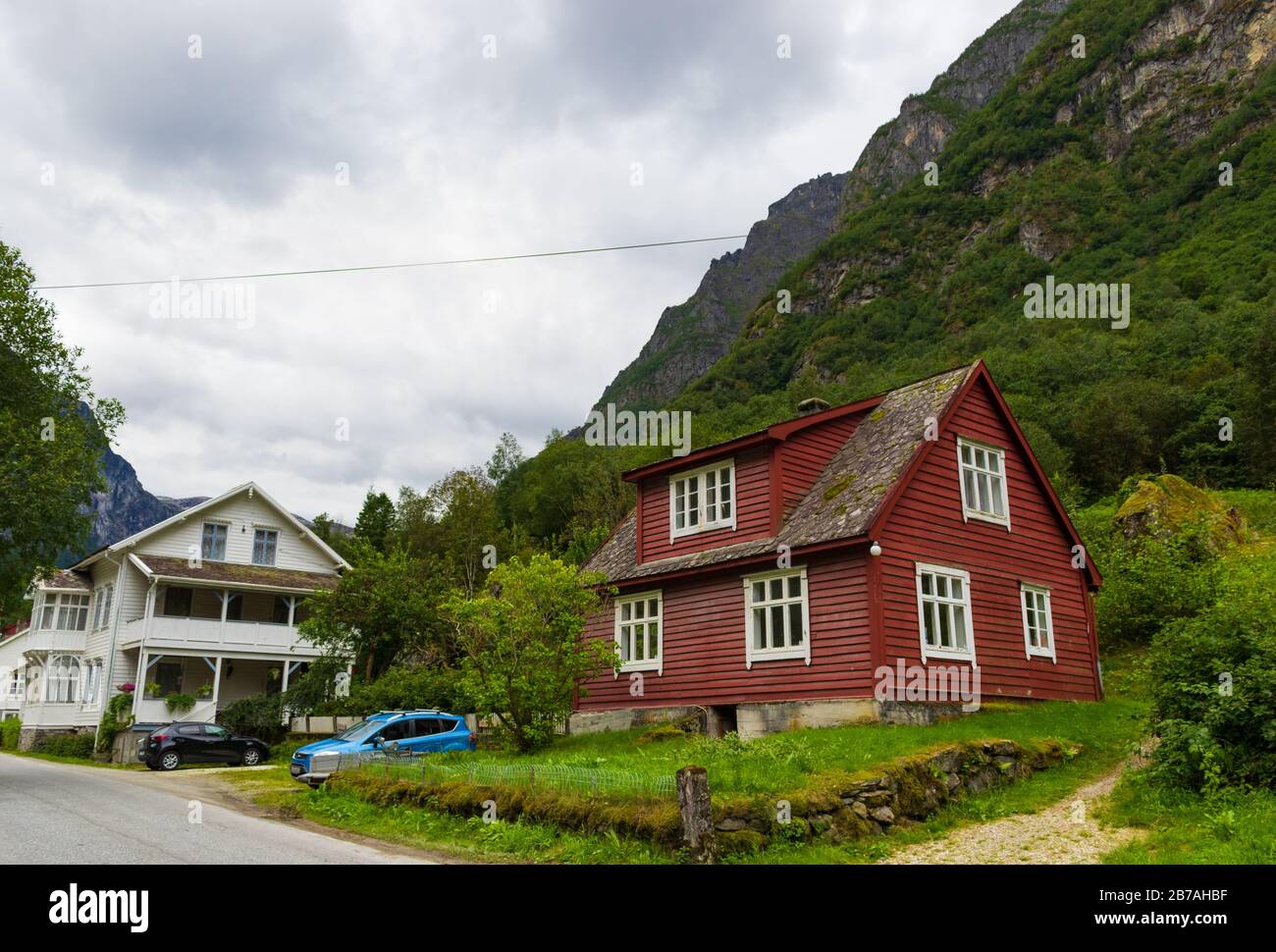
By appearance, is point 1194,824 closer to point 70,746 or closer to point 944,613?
point 944,613

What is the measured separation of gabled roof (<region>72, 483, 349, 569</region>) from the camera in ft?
126

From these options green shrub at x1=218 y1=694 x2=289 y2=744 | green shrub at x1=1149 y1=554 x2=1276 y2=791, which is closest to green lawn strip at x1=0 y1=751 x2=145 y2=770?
green shrub at x1=218 y1=694 x2=289 y2=744

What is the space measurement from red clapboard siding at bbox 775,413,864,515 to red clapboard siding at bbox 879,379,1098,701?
2.90 meters

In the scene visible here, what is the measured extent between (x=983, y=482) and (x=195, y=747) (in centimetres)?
2505

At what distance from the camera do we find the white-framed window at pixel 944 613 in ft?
64.6

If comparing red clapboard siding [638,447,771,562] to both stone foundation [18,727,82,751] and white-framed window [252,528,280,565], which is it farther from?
stone foundation [18,727,82,751]

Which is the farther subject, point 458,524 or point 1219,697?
point 458,524

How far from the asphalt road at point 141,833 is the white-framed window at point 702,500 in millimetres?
11668

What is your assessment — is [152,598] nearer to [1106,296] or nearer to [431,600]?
[431,600]

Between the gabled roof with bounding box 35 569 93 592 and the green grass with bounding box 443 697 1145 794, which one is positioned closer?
the green grass with bounding box 443 697 1145 794

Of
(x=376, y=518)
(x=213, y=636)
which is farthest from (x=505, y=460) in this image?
(x=213, y=636)

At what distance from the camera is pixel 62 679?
43156 millimetres

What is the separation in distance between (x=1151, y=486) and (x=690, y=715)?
23503 millimetres

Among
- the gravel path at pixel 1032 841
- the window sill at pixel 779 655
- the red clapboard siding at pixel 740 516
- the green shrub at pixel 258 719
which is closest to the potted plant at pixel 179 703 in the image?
the green shrub at pixel 258 719
